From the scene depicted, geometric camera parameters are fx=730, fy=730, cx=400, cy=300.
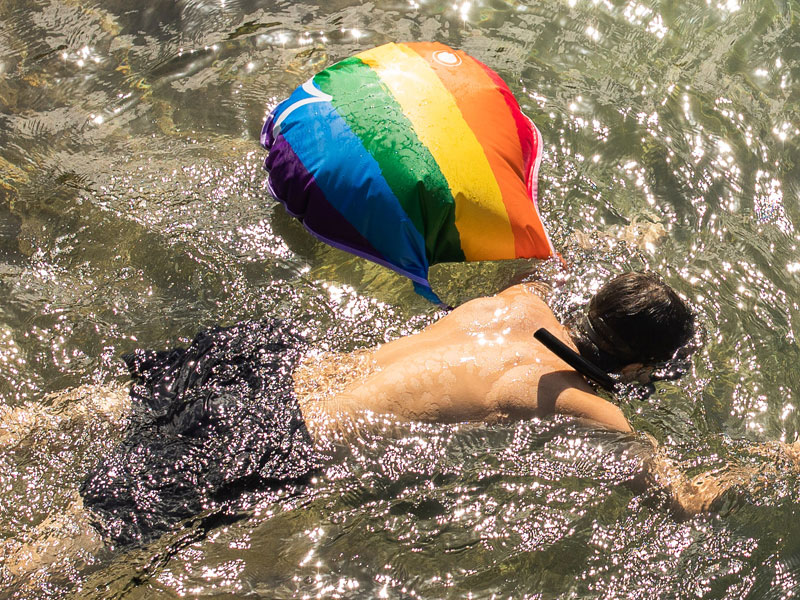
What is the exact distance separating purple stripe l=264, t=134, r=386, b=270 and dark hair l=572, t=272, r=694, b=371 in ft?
3.44

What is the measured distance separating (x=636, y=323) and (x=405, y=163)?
1221mm

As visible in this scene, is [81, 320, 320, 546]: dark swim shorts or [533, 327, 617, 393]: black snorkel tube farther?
[81, 320, 320, 546]: dark swim shorts

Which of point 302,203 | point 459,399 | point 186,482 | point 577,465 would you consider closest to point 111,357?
point 186,482

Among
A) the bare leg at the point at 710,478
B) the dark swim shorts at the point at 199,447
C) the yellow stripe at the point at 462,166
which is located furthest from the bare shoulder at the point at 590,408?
the dark swim shorts at the point at 199,447

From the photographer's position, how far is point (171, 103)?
4.91 m

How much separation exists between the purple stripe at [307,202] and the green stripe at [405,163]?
275 mm

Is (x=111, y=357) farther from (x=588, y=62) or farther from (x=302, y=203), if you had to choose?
(x=588, y=62)

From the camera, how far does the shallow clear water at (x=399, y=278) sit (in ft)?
10.3

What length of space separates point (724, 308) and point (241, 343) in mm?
2622

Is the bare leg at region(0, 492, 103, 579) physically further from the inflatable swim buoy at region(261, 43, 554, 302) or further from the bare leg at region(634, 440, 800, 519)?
the bare leg at region(634, 440, 800, 519)

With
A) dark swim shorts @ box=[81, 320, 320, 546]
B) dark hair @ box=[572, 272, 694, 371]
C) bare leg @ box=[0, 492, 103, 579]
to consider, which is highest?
dark hair @ box=[572, 272, 694, 371]

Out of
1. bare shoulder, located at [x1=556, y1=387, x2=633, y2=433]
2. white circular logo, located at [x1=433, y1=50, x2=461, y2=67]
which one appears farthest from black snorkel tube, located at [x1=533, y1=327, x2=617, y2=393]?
white circular logo, located at [x1=433, y1=50, x2=461, y2=67]

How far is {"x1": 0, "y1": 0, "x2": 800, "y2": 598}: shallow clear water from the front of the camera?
10.3ft

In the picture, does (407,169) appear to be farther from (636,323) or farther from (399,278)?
(636,323)
